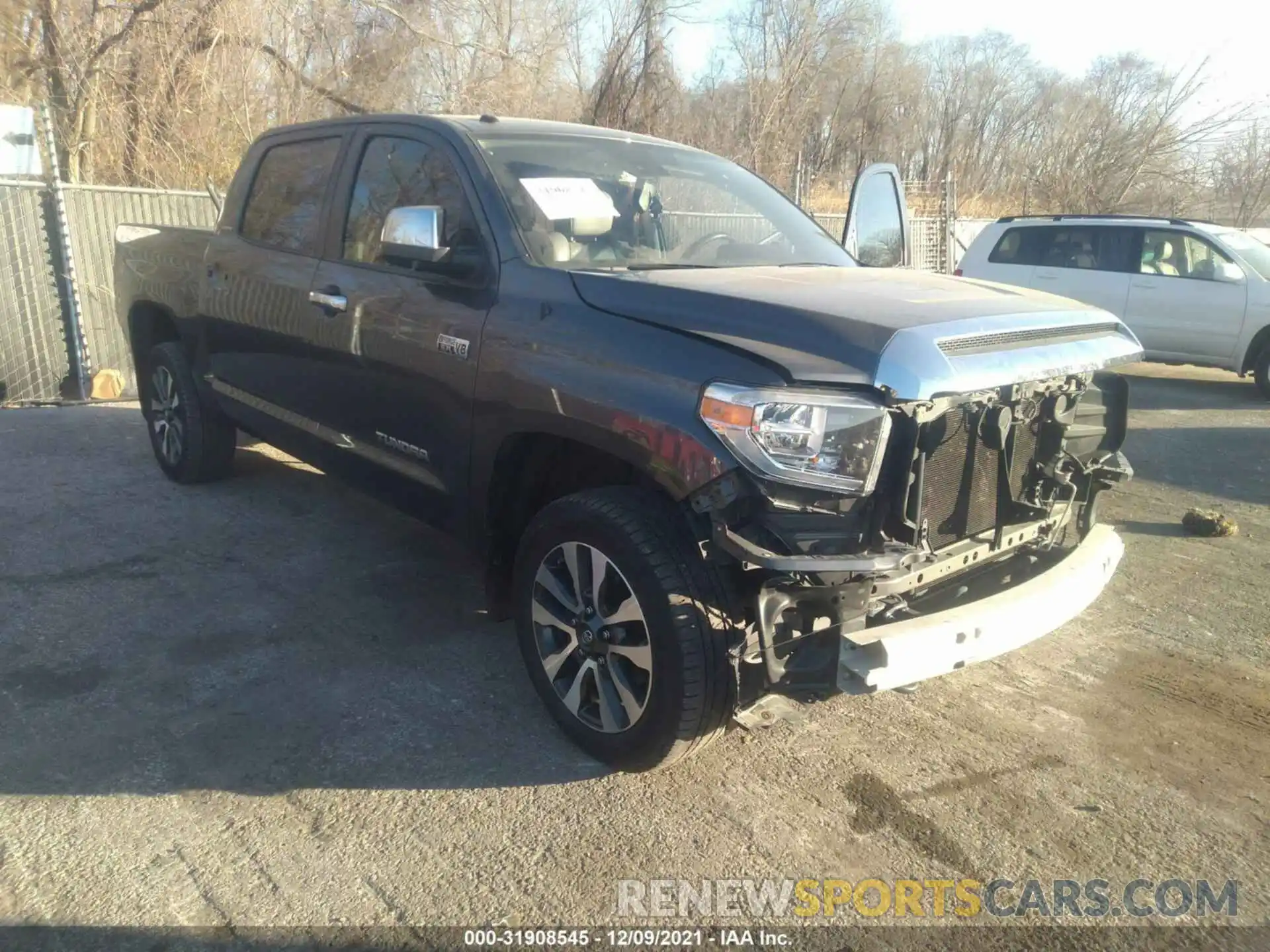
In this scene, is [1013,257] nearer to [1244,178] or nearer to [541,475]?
[541,475]

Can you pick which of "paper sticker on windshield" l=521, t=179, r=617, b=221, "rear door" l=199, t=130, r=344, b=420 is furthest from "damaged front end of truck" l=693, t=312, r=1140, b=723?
"rear door" l=199, t=130, r=344, b=420

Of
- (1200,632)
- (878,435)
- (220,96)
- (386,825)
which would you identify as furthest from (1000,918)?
(220,96)

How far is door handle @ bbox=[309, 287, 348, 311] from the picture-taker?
13.6ft

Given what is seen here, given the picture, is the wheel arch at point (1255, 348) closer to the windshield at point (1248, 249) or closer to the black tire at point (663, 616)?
the windshield at point (1248, 249)

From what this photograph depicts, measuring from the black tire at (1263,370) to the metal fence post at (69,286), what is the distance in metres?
11.8

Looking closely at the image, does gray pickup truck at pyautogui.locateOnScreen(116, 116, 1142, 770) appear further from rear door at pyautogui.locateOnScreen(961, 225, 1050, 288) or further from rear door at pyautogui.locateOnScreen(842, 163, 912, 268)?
rear door at pyautogui.locateOnScreen(961, 225, 1050, 288)

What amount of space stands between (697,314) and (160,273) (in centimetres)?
420

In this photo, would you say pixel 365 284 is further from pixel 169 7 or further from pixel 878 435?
pixel 169 7

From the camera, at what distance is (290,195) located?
4816 millimetres

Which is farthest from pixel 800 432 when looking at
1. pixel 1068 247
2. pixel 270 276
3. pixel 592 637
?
pixel 1068 247

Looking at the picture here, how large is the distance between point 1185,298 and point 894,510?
1002cm

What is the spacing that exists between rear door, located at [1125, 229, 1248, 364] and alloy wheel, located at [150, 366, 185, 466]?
31.3 ft

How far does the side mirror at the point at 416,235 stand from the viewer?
3.48 m

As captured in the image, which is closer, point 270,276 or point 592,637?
point 592,637
